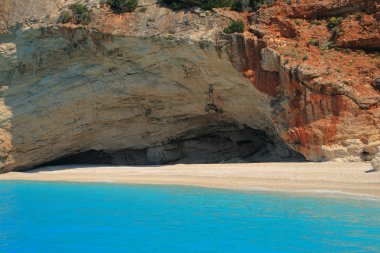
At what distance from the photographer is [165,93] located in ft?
84.8

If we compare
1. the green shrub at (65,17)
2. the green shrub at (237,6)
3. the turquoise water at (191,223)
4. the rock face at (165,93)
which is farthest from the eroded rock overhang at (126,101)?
the turquoise water at (191,223)

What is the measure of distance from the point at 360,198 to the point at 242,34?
38.2 ft

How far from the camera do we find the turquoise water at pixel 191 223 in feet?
30.3

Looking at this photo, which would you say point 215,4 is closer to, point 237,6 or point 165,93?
point 237,6

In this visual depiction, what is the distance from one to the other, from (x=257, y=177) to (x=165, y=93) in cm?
906

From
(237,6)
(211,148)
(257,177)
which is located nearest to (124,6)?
(237,6)

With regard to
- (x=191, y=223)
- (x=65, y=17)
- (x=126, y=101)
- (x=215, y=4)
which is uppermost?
(x=215, y=4)

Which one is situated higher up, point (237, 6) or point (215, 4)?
point (215, 4)

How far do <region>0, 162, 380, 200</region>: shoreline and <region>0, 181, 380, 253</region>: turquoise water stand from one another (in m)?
1.38

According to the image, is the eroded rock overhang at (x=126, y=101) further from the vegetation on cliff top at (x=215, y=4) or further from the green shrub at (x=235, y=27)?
the vegetation on cliff top at (x=215, y=4)

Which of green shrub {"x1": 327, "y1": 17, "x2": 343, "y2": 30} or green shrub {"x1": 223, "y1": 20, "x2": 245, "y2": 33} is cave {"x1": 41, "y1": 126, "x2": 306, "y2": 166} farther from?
green shrub {"x1": 327, "y1": 17, "x2": 343, "y2": 30}

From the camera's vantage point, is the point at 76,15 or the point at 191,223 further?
the point at 76,15

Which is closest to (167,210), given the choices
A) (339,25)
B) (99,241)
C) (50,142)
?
(99,241)

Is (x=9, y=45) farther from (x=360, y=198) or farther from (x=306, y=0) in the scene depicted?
(x=360, y=198)
